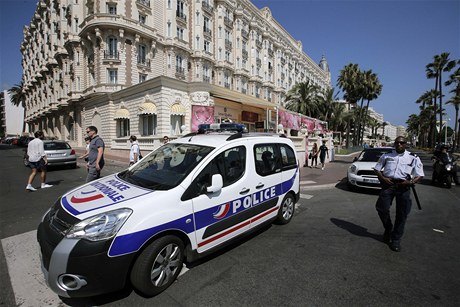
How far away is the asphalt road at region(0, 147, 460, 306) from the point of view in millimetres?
2393

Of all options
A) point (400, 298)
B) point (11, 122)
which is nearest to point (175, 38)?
point (400, 298)

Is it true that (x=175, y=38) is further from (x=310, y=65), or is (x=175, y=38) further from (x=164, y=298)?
(x=310, y=65)

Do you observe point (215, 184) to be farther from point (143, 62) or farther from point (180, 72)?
point (180, 72)

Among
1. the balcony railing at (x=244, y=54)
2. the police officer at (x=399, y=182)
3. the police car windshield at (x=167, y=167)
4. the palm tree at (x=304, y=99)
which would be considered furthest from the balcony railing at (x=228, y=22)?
the police officer at (x=399, y=182)

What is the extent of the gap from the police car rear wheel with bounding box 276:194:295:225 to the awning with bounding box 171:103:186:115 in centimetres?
1477

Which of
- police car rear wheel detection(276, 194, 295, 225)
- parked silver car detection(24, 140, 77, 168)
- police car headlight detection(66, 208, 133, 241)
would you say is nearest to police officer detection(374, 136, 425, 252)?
police car rear wheel detection(276, 194, 295, 225)

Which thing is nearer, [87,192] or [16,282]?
[16,282]

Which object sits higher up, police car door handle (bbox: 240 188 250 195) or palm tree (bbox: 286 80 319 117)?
palm tree (bbox: 286 80 319 117)

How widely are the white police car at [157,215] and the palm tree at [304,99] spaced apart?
32251 mm

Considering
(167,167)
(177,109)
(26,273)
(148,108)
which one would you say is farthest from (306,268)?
(148,108)

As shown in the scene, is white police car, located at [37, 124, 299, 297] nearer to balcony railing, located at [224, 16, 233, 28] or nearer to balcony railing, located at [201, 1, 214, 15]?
balcony railing, located at [201, 1, 214, 15]

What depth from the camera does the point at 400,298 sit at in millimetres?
2438

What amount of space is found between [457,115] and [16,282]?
5733 centimetres

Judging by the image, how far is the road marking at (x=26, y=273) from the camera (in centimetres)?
235
